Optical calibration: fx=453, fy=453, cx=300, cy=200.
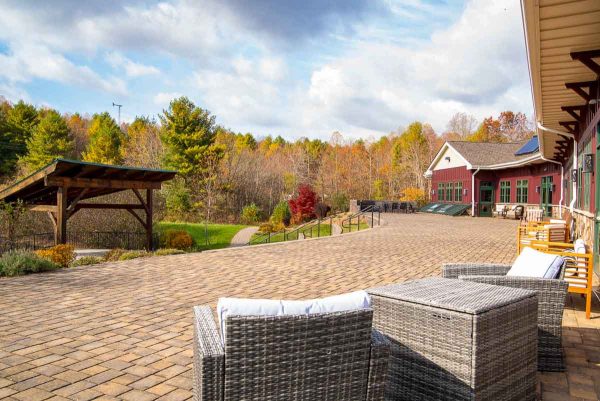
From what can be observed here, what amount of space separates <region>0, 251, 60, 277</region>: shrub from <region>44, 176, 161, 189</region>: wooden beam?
14.9 ft

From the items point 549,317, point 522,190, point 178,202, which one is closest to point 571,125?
point 549,317

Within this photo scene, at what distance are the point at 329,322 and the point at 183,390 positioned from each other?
1559 millimetres

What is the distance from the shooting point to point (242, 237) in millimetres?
21484

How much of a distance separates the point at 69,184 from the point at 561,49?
1141cm

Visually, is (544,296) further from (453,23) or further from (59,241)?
(59,241)

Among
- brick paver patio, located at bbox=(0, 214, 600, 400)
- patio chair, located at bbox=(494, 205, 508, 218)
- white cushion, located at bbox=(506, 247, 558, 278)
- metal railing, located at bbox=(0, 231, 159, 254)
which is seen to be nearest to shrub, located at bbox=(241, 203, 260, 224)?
metal railing, located at bbox=(0, 231, 159, 254)

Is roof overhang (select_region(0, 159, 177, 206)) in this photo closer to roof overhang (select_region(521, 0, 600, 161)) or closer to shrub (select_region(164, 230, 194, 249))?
shrub (select_region(164, 230, 194, 249))

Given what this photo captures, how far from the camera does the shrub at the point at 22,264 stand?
7.04 m

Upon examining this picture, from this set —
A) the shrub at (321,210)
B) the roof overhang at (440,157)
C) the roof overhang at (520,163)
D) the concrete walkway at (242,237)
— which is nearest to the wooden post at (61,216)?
the concrete walkway at (242,237)

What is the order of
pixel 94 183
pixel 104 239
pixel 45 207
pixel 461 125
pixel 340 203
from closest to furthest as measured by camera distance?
1. pixel 94 183
2. pixel 45 207
3. pixel 104 239
4. pixel 340 203
5. pixel 461 125

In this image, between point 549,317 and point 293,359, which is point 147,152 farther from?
point 293,359

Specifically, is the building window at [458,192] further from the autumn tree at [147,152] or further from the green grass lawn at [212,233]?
the autumn tree at [147,152]

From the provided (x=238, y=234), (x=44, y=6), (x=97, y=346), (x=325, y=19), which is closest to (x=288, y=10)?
(x=325, y=19)

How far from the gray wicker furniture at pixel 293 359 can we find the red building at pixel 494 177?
17.5 meters
